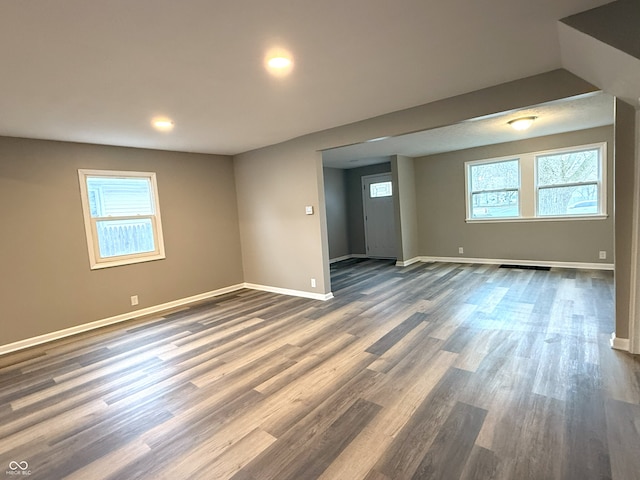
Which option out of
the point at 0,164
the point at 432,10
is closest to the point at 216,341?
the point at 0,164

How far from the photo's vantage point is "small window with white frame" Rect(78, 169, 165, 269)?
4.20 metres

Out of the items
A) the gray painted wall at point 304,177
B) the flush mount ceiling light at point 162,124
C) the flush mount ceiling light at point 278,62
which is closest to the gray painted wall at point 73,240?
the gray painted wall at point 304,177

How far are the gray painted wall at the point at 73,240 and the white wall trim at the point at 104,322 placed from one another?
0.06 m

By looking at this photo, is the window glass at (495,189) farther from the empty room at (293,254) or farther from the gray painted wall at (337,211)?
the gray painted wall at (337,211)

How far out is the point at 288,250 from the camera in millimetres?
5137

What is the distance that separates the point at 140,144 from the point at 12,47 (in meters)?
2.66

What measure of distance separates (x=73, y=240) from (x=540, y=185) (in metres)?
7.66

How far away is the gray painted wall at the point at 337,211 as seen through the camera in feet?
26.7

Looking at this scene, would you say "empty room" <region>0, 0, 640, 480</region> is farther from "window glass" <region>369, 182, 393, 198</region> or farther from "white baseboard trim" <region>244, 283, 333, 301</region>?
"window glass" <region>369, 182, 393, 198</region>

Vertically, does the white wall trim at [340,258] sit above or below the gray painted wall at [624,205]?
below
